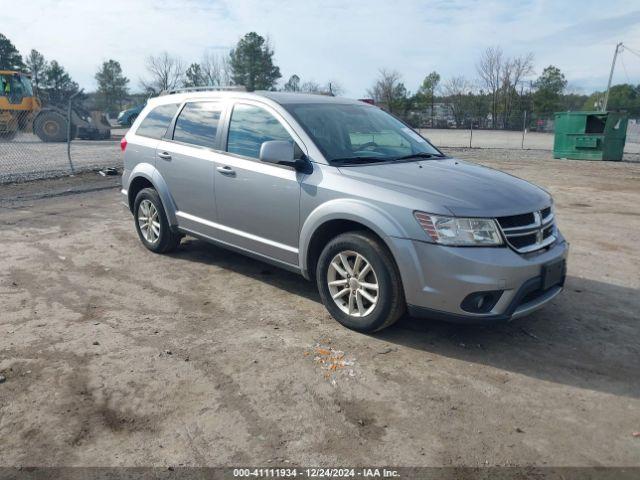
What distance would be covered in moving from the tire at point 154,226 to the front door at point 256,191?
1093 mm

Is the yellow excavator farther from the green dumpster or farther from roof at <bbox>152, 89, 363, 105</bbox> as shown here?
the green dumpster

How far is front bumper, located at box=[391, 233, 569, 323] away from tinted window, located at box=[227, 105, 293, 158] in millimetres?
1606

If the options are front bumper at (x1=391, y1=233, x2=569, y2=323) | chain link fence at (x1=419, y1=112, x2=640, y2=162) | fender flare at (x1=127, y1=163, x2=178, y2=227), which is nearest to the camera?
front bumper at (x1=391, y1=233, x2=569, y2=323)

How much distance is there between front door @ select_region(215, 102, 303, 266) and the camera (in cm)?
442

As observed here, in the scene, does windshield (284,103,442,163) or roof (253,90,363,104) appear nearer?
windshield (284,103,442,163)

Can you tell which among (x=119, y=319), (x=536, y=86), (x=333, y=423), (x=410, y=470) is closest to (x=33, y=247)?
(x=119, y=319)

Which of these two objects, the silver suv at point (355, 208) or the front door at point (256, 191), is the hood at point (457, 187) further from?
the front door at point (256, 191)

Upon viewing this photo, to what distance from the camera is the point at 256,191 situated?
15.2 feet

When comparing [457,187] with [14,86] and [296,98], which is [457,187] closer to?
[296,98]

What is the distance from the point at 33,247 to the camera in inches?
257


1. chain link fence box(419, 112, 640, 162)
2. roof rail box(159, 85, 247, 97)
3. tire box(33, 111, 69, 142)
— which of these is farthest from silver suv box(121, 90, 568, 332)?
chain link fence box(419, 112, 640, 162)

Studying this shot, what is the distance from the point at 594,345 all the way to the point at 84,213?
7.68m

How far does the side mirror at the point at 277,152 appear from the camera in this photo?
4.19m

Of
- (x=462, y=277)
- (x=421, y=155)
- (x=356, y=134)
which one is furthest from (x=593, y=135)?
(x=462, y=277)
